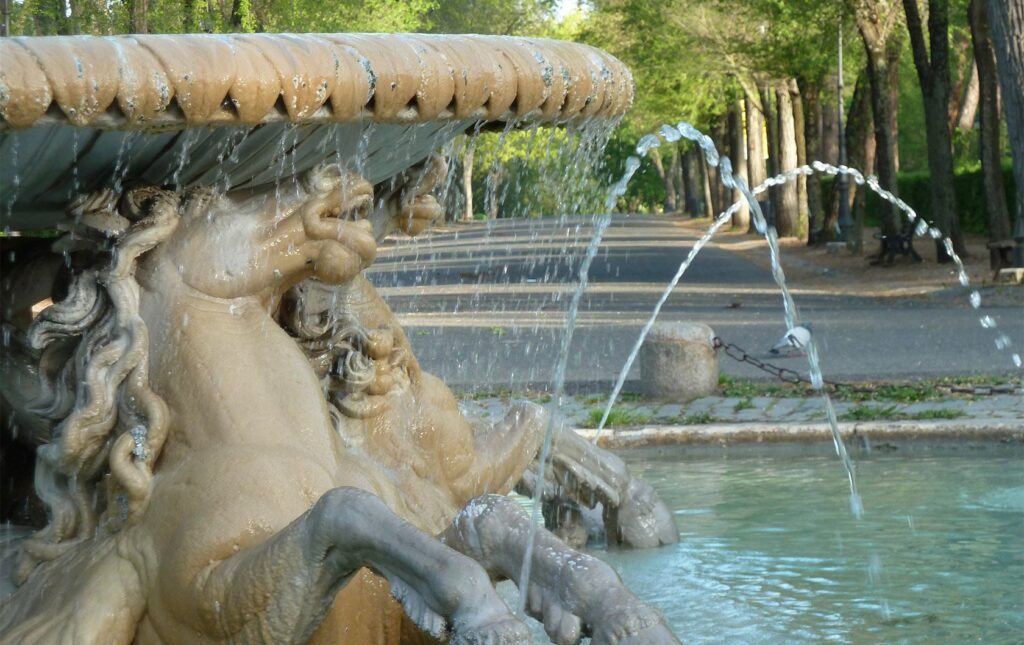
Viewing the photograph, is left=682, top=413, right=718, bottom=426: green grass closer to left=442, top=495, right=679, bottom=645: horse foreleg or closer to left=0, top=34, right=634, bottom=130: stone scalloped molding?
left=0, top=34, right=634, bottom=130: stone scalloped molding

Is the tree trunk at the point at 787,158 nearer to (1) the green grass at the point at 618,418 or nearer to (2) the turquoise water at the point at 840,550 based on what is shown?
(1) the green grass at the point at 618,418

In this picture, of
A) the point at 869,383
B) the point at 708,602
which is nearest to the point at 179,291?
the point at 708,602

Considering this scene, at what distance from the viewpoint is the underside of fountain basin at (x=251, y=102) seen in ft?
9.67

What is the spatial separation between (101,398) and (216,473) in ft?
0.99

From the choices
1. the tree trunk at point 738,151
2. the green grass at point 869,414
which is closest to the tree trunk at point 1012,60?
the green grass at point 869,414

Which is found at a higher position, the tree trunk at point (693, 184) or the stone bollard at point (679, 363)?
the stone bollard at point (679, 363)

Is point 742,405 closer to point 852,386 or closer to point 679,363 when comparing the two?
point 679,363

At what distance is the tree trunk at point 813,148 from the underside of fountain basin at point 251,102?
3287 cm

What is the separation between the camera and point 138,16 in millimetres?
17625

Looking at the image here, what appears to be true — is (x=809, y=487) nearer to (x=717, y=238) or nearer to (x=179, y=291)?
(x=179, y=291)

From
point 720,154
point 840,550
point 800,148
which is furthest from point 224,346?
point 720,154

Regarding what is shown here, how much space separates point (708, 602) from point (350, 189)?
2410 mm

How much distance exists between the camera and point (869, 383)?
1136cm

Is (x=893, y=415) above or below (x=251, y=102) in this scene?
below
